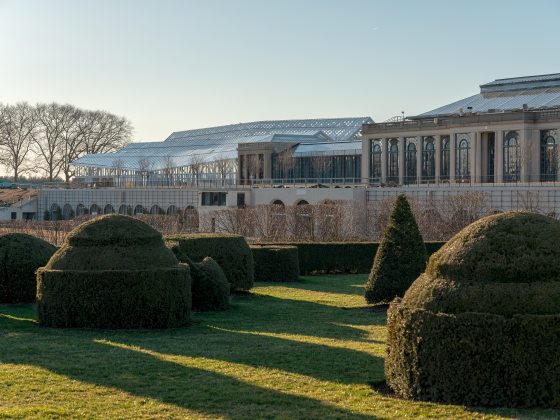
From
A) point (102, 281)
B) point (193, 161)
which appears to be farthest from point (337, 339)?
point (193, 161)

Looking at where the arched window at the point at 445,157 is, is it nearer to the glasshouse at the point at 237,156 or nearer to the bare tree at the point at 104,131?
the glasshouse at the point at 237,156

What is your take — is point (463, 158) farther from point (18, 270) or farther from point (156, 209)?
point (18, 270)

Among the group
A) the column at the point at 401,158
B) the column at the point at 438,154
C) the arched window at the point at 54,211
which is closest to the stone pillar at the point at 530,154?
the column at the point at 438,154

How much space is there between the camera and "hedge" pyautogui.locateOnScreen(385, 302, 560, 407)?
12266 mm

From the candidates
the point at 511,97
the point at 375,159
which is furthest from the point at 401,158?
the point at 511,97

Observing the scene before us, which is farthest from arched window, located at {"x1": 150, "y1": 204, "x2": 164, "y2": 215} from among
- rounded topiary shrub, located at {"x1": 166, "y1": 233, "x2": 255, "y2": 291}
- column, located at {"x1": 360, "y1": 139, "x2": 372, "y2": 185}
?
rounded topiary shrub, located at {"x1": 166, "y1": 233, "x2": 255, "y2": 291}

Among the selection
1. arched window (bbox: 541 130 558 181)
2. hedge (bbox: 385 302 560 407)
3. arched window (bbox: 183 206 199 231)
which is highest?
arched window (bbox: 541 130 558 181)

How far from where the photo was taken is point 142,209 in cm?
9256

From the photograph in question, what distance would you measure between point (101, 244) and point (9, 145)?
110163 mm

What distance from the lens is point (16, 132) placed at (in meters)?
128

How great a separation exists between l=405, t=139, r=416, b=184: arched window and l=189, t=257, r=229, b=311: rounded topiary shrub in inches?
2230

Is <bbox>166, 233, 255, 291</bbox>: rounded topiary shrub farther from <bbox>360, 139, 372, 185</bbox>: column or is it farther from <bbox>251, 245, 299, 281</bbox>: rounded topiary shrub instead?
<bbox>360, 139, 372, 185</bbox>: column

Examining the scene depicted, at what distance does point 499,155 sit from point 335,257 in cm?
3264

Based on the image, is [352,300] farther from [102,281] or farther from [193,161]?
[193,161]
